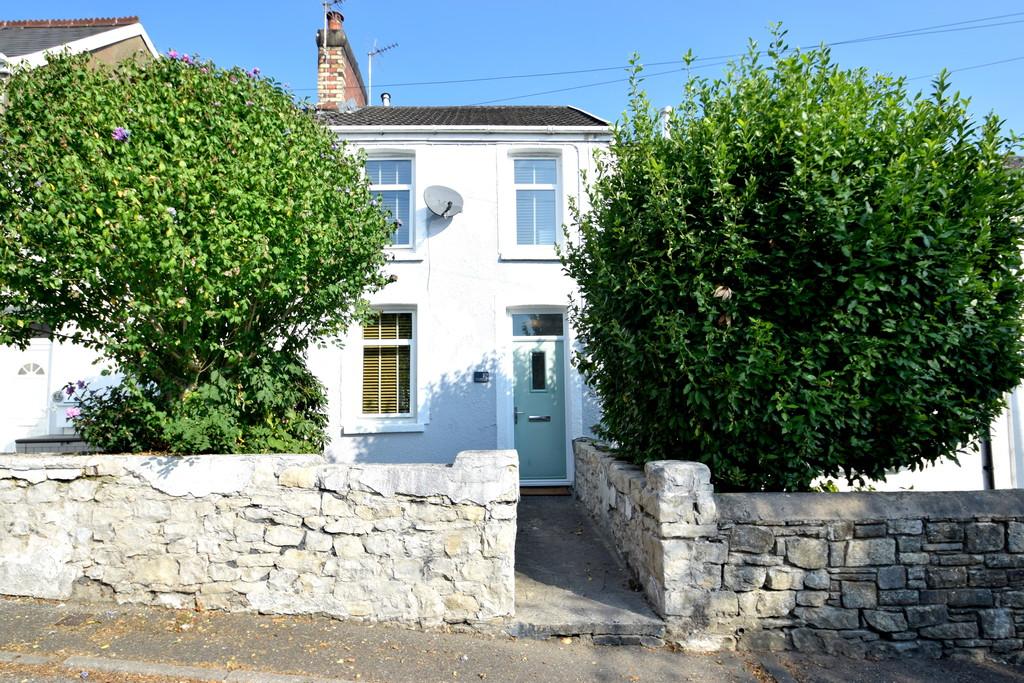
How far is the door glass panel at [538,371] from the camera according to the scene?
897cm

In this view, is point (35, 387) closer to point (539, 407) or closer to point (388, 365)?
point (388, 365)

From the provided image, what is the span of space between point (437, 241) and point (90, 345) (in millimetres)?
4636

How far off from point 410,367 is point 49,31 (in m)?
10.1

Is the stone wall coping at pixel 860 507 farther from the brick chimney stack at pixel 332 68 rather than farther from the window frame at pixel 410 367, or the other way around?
the brick chimney stack at pixel 332 68

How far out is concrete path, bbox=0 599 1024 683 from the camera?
380 cm

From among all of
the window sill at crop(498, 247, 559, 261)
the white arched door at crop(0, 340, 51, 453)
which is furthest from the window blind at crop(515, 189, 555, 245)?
the white arched door at crop(0, 340, 51, 453)

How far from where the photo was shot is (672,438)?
5.03 m

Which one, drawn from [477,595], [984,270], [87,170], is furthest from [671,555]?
[87,170]

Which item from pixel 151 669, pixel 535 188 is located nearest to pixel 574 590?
pixel 151 669

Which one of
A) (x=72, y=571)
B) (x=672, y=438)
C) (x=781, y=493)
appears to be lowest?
(x=72, y=571)

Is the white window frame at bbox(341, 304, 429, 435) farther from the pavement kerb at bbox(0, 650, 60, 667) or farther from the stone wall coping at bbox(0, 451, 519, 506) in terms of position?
the pavement kerb at bbox(0, 650, 60, 667)

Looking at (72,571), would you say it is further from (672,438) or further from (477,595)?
(672,438)

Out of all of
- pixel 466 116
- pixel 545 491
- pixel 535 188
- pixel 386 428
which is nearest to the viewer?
pixel 545 491

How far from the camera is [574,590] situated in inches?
195
